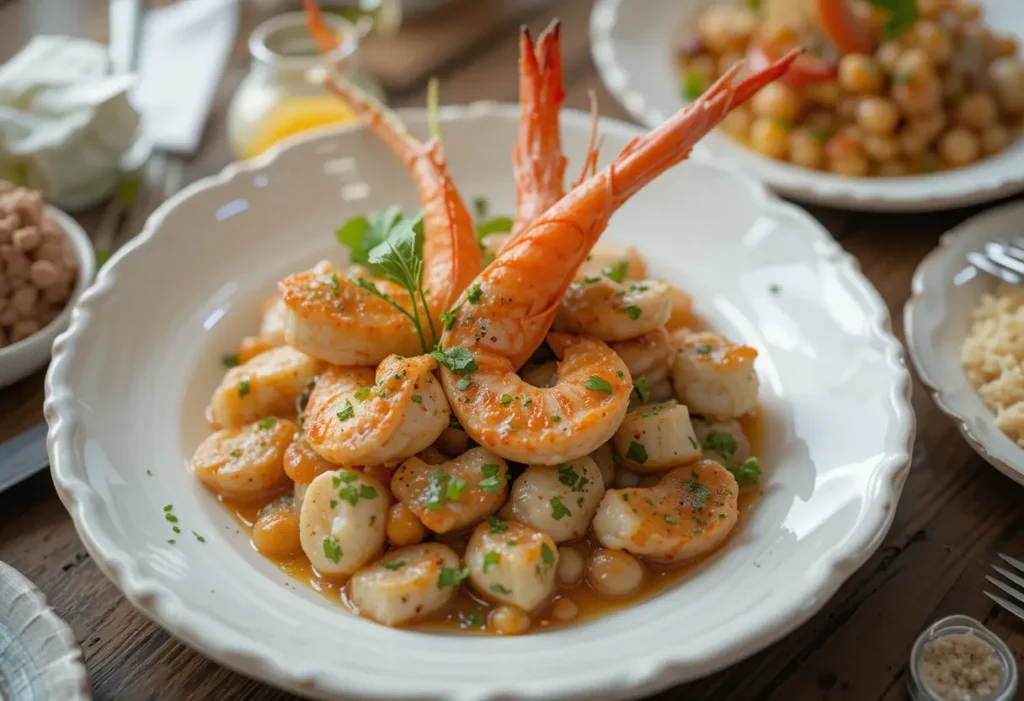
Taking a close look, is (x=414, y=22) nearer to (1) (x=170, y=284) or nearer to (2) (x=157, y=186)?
(2) (x=157, y=186)

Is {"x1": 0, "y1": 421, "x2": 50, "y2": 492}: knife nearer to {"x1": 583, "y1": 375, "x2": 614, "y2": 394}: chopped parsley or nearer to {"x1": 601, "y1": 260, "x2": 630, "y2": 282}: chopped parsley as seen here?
{"x1": 583, "y1": 375, "x2": 614, "y2": 394}: chopped parsley

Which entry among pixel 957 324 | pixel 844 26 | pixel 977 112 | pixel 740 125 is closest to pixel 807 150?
pixel 740 125

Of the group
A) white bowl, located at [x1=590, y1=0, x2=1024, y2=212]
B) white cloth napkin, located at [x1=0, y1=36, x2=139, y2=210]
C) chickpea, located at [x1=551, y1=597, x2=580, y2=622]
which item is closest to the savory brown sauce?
chickpea, located at [x1=551, y1=597, x2=580, y2=622]

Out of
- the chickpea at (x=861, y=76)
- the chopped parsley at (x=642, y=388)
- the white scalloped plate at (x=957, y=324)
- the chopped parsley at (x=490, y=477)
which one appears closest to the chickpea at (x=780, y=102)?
the chickpea at (x=861, y=76)

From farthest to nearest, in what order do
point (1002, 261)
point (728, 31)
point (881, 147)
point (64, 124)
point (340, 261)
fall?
point (728, 31), point (881, 147), point (64, 124), point (340, 261), point (1002, 261)

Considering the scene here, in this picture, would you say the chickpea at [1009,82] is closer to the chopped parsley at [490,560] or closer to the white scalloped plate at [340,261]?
the white scalloped plate at [340,261]

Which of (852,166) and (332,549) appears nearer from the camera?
(332,549)

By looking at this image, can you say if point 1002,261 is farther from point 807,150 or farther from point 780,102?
point 780,102
